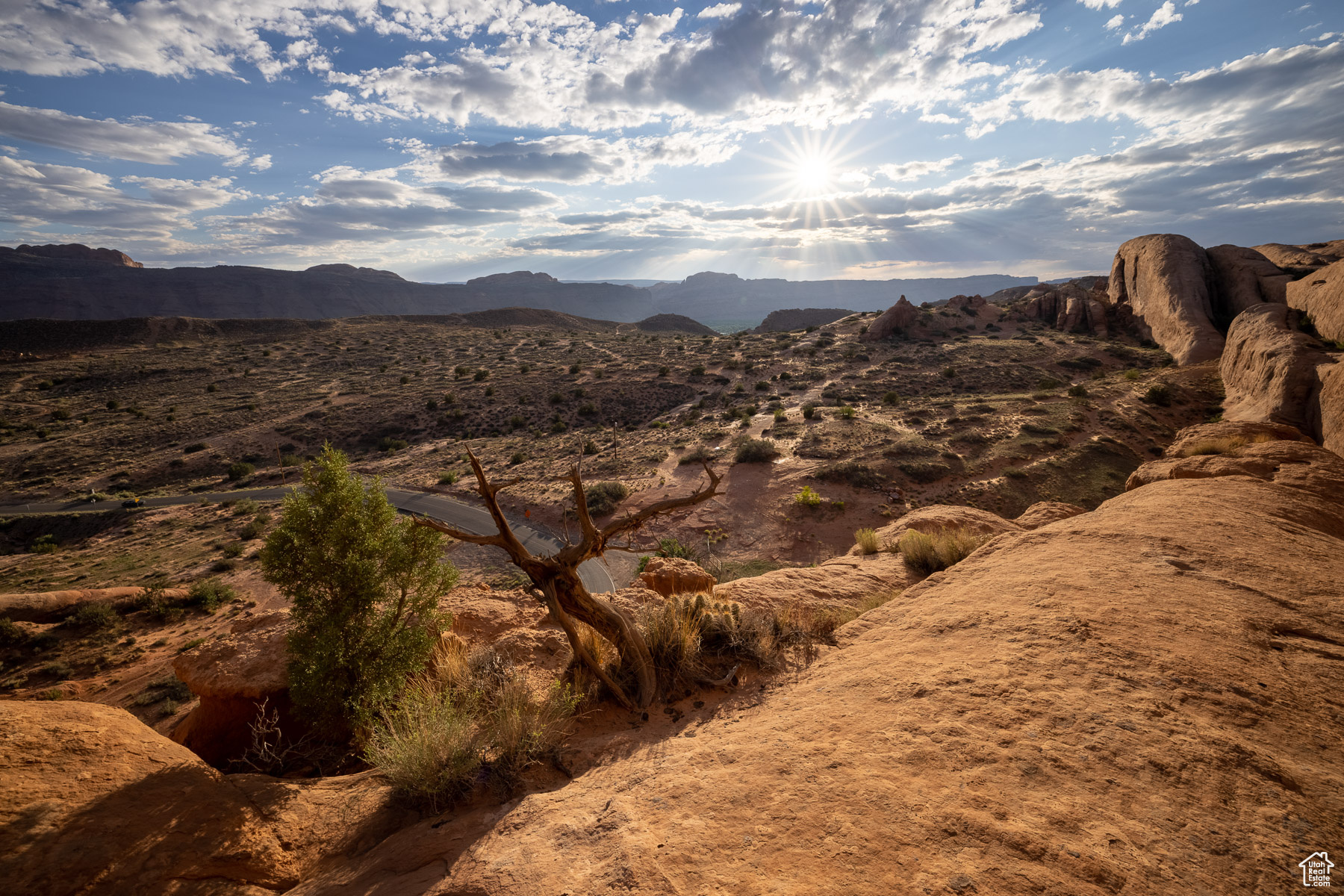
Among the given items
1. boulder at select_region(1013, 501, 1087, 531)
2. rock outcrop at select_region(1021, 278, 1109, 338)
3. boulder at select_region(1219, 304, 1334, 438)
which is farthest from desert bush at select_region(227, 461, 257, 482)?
rock outcrop at select_region(1021, 278, 1109, 338)

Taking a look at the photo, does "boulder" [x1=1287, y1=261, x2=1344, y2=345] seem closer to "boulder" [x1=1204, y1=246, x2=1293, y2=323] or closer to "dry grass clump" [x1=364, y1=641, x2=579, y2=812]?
"boulder" [x1=1204, y1=246, x2=1293, y2=323]

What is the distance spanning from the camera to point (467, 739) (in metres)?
4.68

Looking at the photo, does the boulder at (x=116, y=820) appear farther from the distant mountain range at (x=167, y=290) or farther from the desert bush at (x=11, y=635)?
the distant mountain range at (x=167, y=290)

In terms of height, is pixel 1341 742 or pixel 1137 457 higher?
pixel 1341 742

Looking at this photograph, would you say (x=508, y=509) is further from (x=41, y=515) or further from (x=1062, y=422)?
(x=1062, y=422)

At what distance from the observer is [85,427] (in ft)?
119

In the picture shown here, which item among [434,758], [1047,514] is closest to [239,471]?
[434,758]

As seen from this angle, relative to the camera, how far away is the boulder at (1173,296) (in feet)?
105

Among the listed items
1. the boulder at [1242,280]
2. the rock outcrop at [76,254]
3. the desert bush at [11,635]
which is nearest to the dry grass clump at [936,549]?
the desert bush at [11,635]

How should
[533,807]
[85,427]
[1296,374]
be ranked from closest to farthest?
[533,807]
[1296,374]
[85,427]

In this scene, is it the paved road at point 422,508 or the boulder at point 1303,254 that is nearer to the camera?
the paved road at point 422,508

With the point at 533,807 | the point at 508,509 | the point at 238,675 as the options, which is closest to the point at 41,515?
the point at 508,509

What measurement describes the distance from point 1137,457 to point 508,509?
28.2 metres

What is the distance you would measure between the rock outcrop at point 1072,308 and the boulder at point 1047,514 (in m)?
42.5
